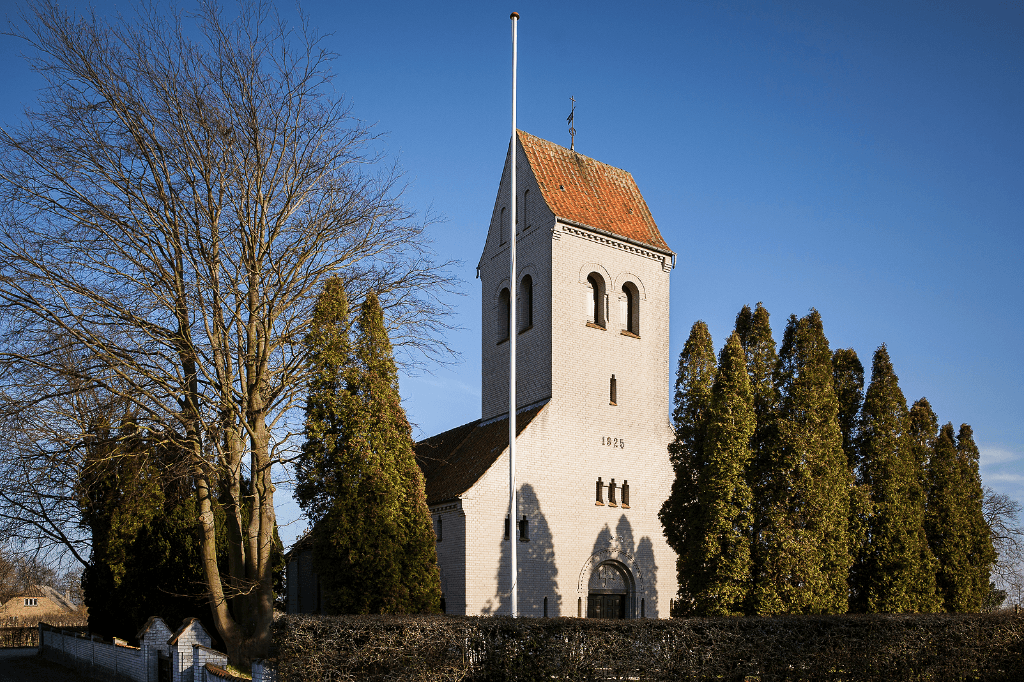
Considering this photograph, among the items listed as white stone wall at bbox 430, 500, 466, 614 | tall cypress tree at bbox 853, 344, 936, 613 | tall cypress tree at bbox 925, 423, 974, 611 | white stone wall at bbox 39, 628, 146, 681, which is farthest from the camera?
tall cypress tree at bbox 925, 423, 974, 611

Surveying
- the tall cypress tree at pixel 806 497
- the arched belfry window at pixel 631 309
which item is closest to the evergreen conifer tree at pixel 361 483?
the tall cypress tree at pixel 806 497

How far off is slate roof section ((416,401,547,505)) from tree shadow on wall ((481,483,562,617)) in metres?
1.73

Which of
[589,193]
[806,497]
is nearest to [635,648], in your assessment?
[806,497]

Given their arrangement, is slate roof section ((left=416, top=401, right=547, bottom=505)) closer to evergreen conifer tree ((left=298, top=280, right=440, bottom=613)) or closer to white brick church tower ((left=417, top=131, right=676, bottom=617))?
white brick church tower ((left=417, top=131, right=676, bottom=617))

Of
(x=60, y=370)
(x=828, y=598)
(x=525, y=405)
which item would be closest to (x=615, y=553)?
(x=525, y=405)

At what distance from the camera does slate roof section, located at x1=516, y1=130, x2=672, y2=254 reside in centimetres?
2644

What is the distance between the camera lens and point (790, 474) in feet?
62.4

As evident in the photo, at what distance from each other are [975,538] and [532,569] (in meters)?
15.0

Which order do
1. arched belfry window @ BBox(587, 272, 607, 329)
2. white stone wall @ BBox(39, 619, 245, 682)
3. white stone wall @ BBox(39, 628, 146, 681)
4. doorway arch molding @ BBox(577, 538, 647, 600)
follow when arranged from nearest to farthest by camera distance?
1. white stone wall @ BBox(39, 619, 245, 682)
2. white stone wall @ BBox(39, 628, 146, 681)
3. doorway arch molding @ BBox(577, 538, 647, 600)
4. arched belfry window @ BBox(587, 272, 607, 329)

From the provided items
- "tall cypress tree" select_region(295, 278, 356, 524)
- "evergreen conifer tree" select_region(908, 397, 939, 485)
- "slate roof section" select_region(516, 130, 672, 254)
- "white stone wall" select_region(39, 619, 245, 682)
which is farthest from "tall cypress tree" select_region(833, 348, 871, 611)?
"white stone wall" select_region(39, 619, 245, 682)

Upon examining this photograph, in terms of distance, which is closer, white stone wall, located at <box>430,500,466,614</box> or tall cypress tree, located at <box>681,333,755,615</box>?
tall cypress tree, located at <box>681,333,755,615</box>

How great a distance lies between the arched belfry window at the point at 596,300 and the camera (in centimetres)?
2617

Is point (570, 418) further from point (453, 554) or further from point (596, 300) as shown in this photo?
point (453, 554)

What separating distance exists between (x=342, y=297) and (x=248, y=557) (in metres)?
6.27
